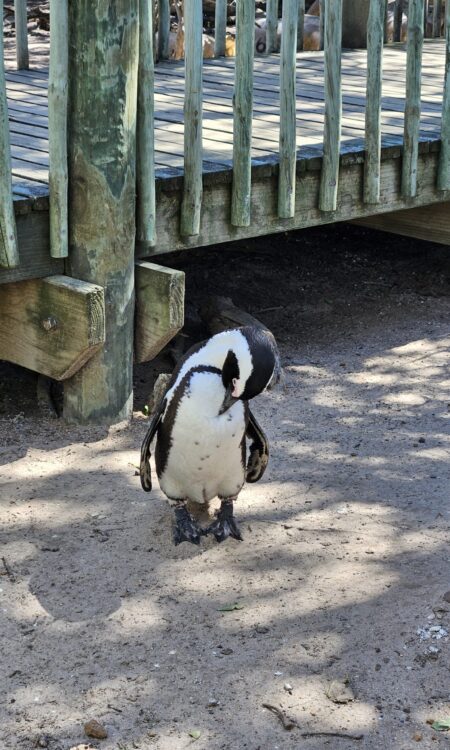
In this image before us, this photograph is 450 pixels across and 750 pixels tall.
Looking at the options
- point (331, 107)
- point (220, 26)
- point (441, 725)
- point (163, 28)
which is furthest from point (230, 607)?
point (220, 26)

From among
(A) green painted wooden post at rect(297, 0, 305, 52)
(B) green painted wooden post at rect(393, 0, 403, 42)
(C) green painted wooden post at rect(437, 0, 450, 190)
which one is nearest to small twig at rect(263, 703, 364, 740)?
(C) green painted wooden post at rect(437, 0, 450, 190)

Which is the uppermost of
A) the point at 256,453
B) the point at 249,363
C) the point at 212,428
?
the point at 249,363

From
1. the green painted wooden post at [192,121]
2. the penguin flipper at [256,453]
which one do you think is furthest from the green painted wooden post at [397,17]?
the penguin flipper at [256,453]

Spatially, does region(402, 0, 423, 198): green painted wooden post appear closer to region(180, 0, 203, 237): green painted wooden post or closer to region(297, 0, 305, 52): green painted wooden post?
region(180, 0, 203, 237): green painted wooden post

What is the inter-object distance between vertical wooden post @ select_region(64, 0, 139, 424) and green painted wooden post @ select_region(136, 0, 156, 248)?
8cm

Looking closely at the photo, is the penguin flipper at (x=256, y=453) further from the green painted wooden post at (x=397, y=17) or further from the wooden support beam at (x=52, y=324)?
the green painted wooden post at (x=397, y=17)

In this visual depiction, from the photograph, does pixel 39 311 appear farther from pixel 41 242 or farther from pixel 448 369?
pixel 448 369

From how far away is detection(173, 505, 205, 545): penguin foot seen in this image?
427cm

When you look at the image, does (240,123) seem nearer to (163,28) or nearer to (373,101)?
(373,101)

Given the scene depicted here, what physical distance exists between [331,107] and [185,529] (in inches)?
92.5

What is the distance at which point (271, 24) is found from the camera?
8.57 metres

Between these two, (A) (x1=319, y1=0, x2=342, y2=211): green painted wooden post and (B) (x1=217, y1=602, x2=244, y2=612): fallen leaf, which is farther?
(A) (x1=319, y1=0, x2=342, y2=211): green painted wooden post

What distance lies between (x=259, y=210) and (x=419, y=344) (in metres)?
1.44

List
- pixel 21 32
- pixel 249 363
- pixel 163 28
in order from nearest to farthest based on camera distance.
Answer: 1. pixel 249 363
2. pixel 21 32
3. pixel 163 28
